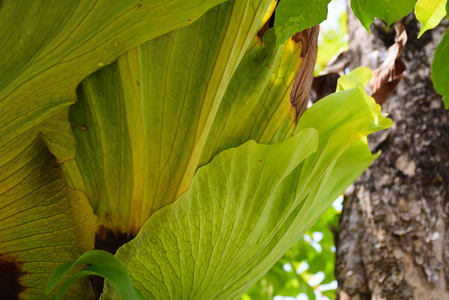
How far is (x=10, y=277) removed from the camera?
0.52 m

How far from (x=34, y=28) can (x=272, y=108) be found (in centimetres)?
23

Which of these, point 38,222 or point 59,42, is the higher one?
point 59,42

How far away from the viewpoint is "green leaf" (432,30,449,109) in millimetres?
627

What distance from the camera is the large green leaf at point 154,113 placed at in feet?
1.54

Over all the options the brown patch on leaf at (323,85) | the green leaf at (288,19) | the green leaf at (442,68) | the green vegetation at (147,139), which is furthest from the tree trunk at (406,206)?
the green leaf at (288,19)

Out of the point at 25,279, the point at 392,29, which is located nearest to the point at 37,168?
the point at 25,279

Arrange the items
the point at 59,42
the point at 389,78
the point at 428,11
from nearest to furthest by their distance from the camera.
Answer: the point at 59,42, the point at 428,11, the point at 389,78

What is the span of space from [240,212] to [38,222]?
0.19 meters

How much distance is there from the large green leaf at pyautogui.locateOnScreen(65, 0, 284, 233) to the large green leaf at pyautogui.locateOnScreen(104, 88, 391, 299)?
0.02 meters

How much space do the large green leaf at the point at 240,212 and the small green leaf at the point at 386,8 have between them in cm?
9

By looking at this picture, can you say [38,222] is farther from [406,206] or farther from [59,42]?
[406,206]

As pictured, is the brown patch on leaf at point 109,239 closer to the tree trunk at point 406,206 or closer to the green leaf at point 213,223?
the green leaf at point 213,223

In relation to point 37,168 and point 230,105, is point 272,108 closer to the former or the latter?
point 230,105

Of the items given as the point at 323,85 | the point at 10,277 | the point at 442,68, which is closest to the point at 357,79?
the point at 442,68
